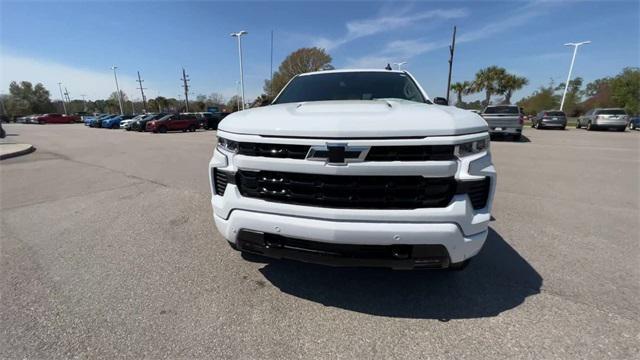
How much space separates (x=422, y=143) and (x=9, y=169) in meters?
10.8

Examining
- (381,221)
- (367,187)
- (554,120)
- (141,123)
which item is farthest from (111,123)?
(554,120)

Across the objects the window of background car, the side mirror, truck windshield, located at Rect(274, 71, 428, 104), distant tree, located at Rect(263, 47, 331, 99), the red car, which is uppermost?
distant tree, located at Rect(263, 47, 331, 99)

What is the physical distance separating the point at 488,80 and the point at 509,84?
3496 millimetres

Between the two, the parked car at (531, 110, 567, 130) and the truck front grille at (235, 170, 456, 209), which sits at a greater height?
the truck front grille at (235, 170, 456, 209)

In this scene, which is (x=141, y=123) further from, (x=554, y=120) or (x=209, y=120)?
(x=554, y=120)

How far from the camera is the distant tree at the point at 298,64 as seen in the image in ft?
143

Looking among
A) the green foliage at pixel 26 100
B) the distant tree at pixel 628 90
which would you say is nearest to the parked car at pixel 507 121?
the distant tree at pixel 628 90

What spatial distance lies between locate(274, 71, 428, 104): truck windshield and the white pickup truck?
1.40 meters

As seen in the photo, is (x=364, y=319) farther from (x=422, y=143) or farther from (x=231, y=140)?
(x=231, y=140)

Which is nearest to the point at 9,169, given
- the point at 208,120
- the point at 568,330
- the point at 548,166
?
the point at 568,330

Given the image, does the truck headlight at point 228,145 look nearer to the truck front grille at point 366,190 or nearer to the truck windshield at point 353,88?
the truck front grille at point 366,190

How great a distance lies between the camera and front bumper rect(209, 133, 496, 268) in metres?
1.81

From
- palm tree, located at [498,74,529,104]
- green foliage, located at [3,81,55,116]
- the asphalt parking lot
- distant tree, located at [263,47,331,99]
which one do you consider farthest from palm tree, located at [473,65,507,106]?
green foliage, located at [3,81,55,116]

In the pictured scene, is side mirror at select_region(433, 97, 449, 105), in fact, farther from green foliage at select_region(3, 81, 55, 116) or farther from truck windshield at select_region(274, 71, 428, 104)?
green foliage at select_region(3, 81, 55, 116)
